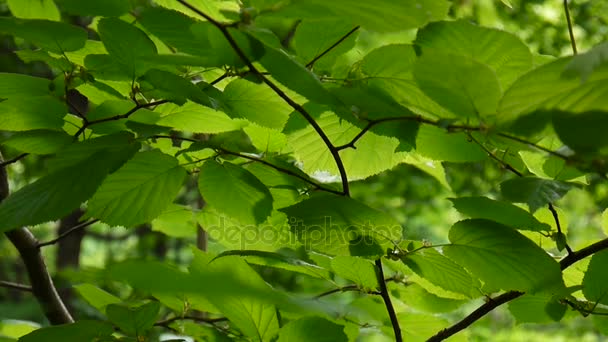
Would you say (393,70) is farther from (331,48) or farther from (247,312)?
(247,312)

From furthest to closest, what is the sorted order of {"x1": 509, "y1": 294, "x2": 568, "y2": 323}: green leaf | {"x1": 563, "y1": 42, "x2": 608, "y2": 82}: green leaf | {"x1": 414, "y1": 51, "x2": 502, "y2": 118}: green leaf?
{"x1": 509, "y1": 294, "x2": 568, "y2": 323}: green leaf, {"x1": 414, "y1": 51, "x2": 502, "y2": 118}: green leaf, {"x1": 563, "y1": 42, "x2": 608, "y2": 82}: green leaf

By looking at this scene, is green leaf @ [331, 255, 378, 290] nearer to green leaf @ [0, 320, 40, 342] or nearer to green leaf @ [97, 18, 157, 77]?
green leaf @ [97, 18, 157, 77]

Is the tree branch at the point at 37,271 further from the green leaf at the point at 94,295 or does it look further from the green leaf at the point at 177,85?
the green leaf at the point at 177,85

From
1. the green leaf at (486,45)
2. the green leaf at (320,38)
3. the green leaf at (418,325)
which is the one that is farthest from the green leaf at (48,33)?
the green leaf at (418,325)

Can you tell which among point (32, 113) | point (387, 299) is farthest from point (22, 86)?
point (387, 299)

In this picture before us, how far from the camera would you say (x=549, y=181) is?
578 millimetres

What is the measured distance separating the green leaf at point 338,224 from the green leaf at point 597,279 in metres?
0.22

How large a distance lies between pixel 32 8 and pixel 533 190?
76 cm

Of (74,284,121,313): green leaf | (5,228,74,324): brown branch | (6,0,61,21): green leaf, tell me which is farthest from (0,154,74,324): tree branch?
(6,0,61,21): green leaf

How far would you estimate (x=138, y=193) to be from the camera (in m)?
0.81

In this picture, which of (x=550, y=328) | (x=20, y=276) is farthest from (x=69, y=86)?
(x=550, y=328)

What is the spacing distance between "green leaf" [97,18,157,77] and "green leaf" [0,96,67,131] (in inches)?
5.0

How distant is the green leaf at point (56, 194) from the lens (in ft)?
1.99

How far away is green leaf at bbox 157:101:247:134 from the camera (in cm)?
77
